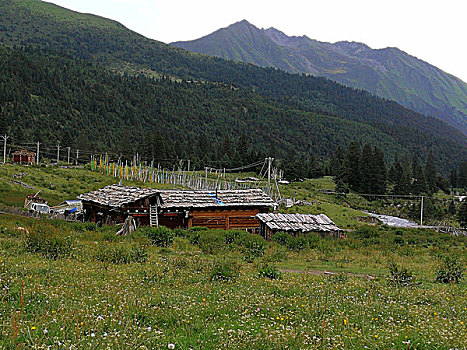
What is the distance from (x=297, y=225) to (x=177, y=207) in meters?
10.0

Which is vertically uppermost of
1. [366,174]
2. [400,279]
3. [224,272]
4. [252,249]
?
[366,174]

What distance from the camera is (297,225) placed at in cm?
3133

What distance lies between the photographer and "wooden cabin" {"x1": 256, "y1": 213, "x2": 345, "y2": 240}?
30.7 meters

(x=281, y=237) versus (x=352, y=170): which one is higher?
(x=352, y=170)

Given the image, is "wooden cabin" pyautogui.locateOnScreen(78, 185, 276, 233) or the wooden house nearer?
"wooden cabin" pyautogui.locateOnScreen(78, 185, 276, 233)

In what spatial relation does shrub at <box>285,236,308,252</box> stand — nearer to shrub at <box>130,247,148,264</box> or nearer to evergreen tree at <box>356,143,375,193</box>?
shrub at <box>130,247,148,264</box>

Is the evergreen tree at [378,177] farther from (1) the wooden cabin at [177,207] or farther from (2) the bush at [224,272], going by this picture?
(2) the bush at [224,272]

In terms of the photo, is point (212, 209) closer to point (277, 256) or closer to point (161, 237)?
point (161, 237)

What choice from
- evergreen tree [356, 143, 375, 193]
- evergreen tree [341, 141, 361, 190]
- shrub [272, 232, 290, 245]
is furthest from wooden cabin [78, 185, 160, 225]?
evergreen tree [341, 141, 361, 190]

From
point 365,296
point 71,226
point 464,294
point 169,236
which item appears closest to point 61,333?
point 365,296

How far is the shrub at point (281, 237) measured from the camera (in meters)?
28.8

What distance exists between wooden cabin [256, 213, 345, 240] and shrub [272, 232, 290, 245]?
742 millimetres

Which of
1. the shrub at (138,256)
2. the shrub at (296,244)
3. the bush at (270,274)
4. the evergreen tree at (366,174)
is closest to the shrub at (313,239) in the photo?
the shrub at (296,244)

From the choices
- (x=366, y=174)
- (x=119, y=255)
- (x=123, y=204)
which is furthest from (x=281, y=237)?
(x=366, y=174)
